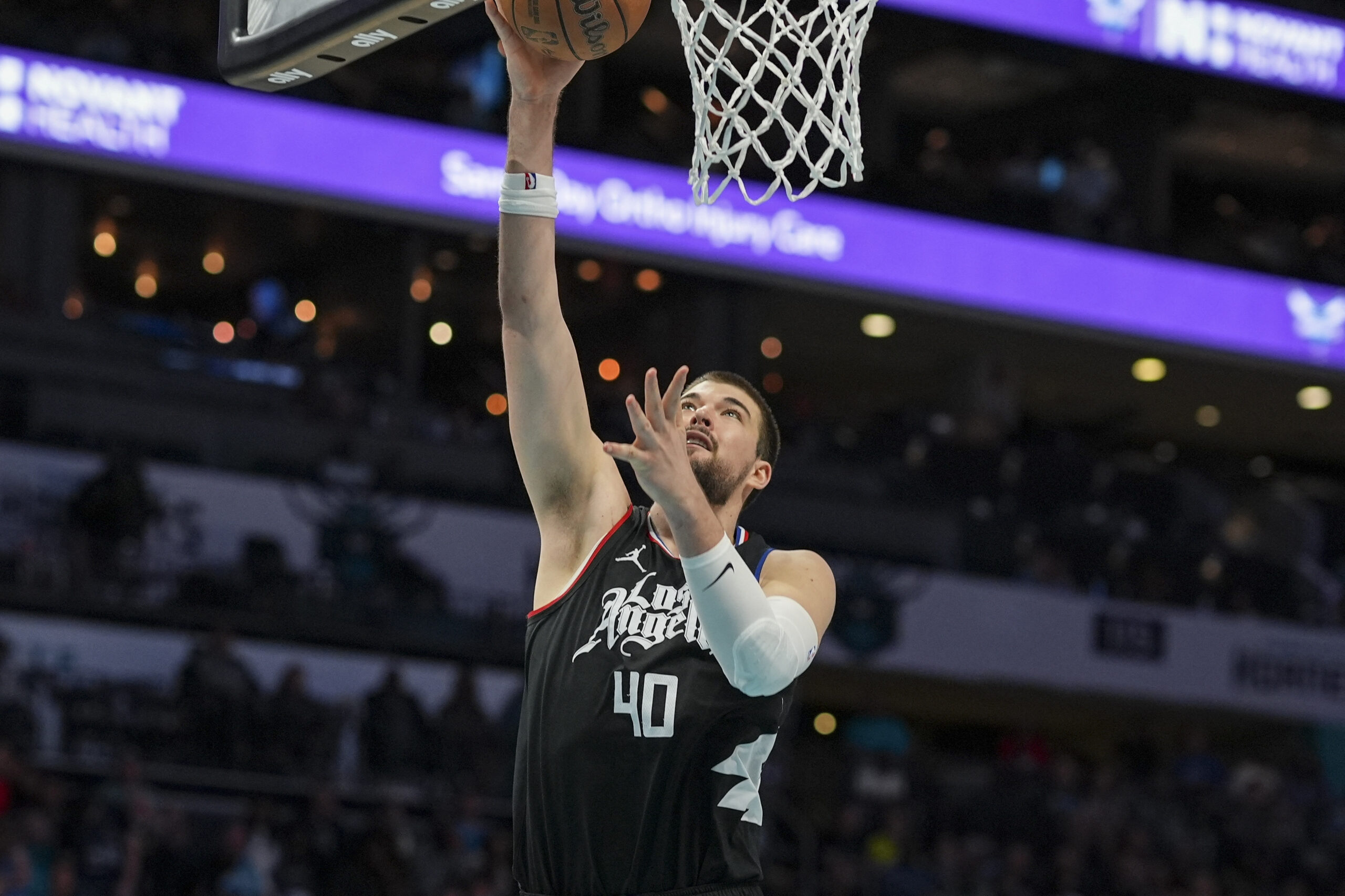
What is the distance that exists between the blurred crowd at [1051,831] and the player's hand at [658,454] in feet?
35.3

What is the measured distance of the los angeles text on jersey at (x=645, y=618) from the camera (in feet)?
13.0

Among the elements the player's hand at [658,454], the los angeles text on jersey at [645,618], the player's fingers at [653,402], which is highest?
the player's fingers at [653,402]

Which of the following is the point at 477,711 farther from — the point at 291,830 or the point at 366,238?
the point at 366,238

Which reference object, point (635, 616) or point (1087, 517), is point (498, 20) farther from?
point (1087, 517)

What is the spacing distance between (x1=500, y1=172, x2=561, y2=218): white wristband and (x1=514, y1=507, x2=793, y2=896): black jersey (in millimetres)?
865

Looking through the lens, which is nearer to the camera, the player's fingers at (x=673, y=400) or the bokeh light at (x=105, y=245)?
the player's fingers at (x=673, y=400)

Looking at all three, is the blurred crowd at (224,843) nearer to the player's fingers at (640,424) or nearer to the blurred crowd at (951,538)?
the blurred crowd at (951,538)

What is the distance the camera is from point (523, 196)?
4031mm

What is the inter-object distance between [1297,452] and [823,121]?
2404 cm

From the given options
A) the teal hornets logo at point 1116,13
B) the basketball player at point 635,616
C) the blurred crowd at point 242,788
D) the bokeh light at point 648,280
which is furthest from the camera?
the bokeh light at point 648,280

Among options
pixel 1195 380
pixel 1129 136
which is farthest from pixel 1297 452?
pixel 1129 136

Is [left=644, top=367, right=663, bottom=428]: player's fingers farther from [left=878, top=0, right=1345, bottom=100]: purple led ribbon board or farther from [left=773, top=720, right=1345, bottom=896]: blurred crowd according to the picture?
[left=878, top=0, right=1345, bottom=100]: purple led ribbon board

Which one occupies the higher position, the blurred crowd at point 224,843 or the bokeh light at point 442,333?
the bokeh light at point 442,333

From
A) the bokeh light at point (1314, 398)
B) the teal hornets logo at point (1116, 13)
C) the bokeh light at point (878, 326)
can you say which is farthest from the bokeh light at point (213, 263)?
the bokeh light at point (1314, 398)
